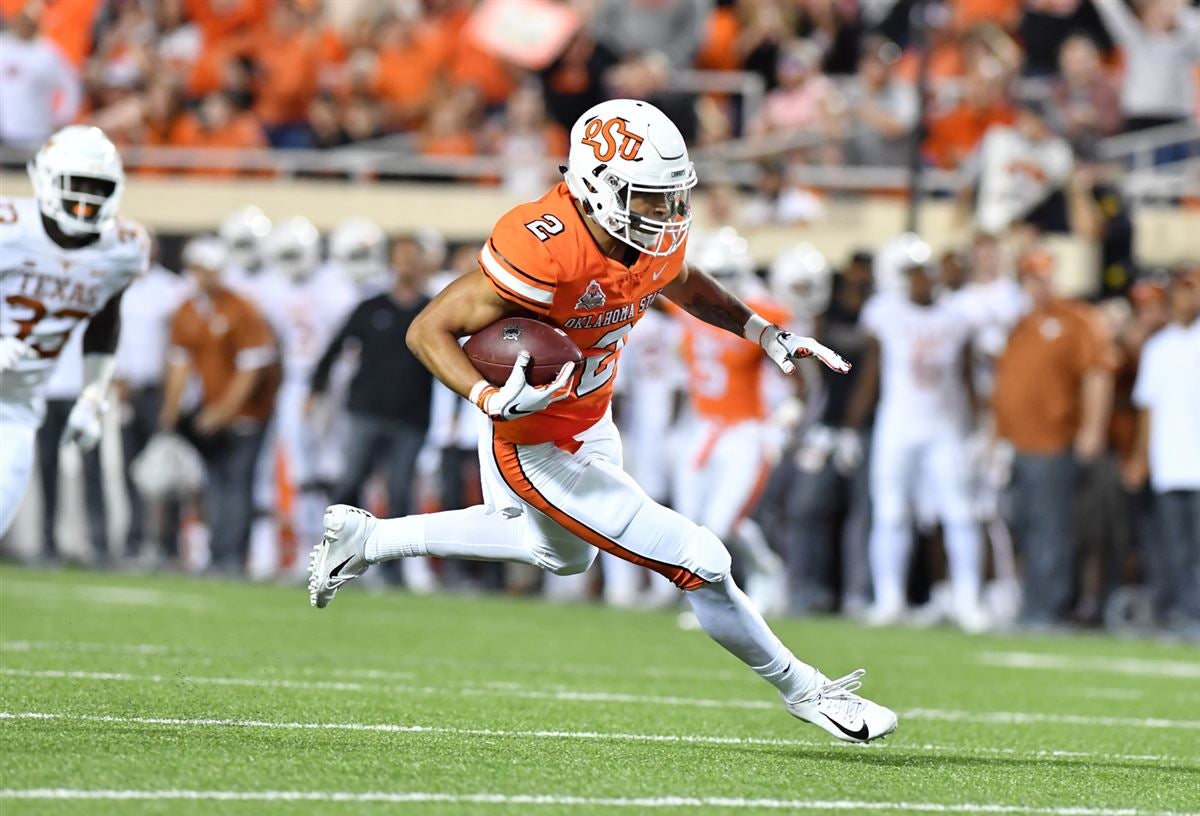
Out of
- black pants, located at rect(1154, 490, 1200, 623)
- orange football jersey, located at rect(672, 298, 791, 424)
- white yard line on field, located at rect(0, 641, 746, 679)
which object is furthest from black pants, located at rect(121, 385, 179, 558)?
black pants, located at rect(1154, 490, 1200, 623)

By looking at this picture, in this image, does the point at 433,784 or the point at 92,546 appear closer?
the point at 433,784

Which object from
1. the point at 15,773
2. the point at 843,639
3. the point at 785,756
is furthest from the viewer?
the point at 843,639

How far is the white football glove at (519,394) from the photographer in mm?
5062

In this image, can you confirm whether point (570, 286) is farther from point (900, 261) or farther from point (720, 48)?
point (720, 48)

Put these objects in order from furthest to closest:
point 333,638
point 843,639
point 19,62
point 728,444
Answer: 1. point 19,62
2. point 728,444
3. point 843,639
4. point 333,638

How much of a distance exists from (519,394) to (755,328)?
1.10 m

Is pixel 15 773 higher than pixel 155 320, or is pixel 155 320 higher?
pixel 155 320

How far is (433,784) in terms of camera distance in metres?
4.58

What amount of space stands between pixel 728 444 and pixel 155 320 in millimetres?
4035

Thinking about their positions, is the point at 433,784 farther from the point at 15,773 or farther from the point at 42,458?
the point at 42,458

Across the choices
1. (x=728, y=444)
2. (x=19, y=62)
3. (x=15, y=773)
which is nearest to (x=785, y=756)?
(x=15, y=773)

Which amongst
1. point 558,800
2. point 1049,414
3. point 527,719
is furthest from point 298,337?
point 558,800

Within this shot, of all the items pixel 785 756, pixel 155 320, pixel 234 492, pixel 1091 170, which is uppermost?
pixel 1091 170

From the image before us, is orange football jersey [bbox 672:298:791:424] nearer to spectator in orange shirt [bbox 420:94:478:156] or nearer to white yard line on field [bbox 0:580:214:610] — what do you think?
white yard line on field [bbox 0:580:214:610]
